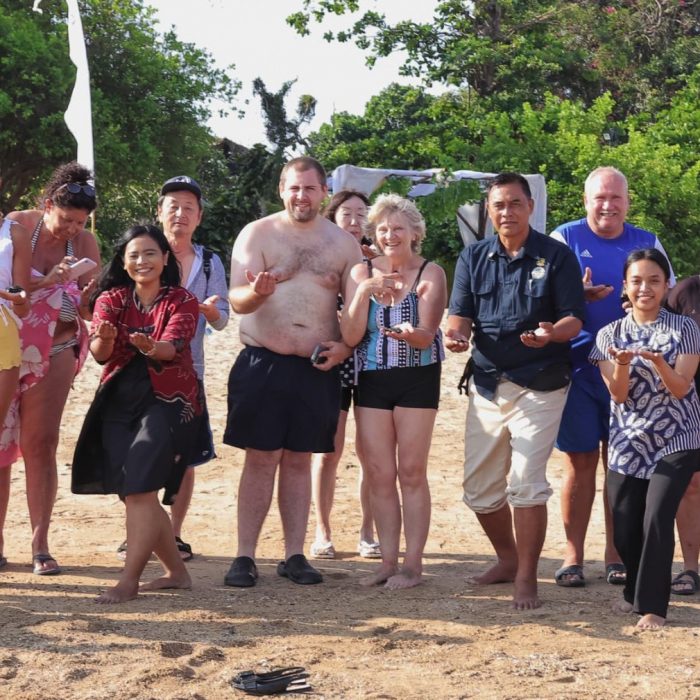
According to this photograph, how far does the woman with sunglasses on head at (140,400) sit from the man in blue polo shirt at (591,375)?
204 cm

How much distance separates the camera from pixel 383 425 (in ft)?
20.0

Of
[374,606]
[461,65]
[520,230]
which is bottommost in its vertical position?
[374,606]

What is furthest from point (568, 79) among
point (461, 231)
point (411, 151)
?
point (461, 231)

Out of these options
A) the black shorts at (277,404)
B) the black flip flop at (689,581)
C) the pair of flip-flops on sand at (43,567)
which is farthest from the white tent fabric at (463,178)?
the black flip flop at (689,581)

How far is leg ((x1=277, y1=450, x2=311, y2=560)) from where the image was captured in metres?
6.31

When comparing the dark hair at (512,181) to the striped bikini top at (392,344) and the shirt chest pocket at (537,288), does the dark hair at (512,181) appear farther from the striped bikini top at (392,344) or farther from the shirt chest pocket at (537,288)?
the striped bikini top at (392,344)

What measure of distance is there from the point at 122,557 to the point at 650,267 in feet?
11.2

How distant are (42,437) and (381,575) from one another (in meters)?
1.95

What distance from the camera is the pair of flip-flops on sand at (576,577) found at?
621cm

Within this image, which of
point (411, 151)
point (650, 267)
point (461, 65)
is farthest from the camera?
point (461, 65)

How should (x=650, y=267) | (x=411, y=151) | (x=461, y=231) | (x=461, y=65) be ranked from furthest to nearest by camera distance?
(x=461, y=65), (x=411, y=151), (x=461, y=231), (x=650, y=267)

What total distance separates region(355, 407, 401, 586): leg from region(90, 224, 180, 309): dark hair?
4.00 feet

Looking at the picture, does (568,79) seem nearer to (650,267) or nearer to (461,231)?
(461,231)

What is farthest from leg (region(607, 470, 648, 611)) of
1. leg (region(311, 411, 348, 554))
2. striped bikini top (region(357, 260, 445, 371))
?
leg (region(311, 411, 348, 554))
